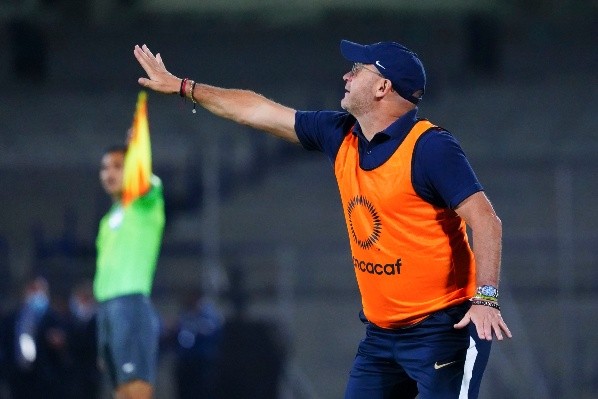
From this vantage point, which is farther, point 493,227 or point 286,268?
point 286,268

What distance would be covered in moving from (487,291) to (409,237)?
0.34m

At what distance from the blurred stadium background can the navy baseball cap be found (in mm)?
6592

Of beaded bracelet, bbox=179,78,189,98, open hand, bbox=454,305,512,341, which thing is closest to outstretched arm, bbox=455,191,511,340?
open hand, bbox=454,305,512,341

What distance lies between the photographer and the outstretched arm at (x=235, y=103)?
13.6 ft

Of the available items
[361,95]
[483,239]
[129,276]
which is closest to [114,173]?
[129,276]

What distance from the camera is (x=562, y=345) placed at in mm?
10438

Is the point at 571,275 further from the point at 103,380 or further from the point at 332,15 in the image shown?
the point at 332,15

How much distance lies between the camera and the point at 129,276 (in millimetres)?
6344

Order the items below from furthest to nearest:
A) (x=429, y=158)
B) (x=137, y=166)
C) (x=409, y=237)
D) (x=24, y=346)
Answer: (x=24, y=346) < (x=137, y=166) < (x=409, y=237) < (x=429, y=158)

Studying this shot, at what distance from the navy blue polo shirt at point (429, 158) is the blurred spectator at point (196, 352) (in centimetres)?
623

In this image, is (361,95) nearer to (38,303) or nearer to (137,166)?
(137,166)

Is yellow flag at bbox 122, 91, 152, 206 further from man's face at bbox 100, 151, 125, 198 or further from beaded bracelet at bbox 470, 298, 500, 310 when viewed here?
beaded bracelet at bbox 470, 298, 500, 310

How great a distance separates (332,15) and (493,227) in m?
12.5

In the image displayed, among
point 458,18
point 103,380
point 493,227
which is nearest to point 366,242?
point 493,227
